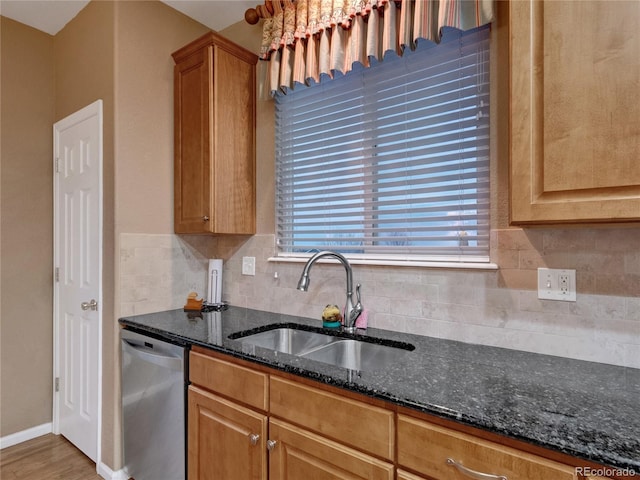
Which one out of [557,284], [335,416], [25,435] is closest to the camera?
[335,416]

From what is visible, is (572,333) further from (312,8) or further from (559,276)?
(312,8)

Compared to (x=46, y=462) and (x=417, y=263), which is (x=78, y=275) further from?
(x=417, y=263)

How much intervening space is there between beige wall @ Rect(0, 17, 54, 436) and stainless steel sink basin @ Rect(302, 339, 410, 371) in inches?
78.3

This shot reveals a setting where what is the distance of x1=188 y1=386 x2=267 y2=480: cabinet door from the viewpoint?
1.35 metres

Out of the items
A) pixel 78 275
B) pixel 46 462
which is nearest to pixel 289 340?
pixel 78 275

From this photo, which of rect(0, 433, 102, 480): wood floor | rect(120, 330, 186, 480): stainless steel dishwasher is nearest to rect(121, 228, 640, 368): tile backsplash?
rect(120, 330, 186, 480): stainless steel dishwasher

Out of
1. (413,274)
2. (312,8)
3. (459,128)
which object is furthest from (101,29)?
(413,274)

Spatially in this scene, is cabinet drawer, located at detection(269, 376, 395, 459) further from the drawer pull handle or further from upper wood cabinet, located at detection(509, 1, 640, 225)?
upper wood cabinet, located at detection(509, 1, 640, 225)

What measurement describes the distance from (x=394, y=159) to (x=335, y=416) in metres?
1.17

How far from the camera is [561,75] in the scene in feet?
3.36

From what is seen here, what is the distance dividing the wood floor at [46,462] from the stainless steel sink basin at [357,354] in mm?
1523

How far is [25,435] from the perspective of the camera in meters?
2.40

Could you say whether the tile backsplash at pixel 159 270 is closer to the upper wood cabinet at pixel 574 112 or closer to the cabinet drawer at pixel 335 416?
the cabinet drawer at pixel 335 416

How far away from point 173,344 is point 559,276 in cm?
160
